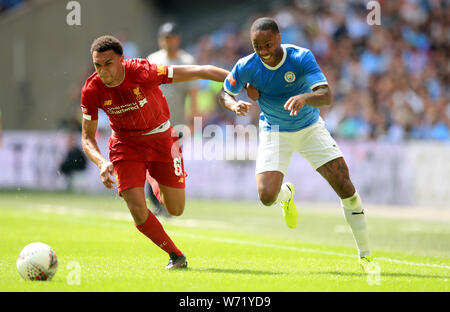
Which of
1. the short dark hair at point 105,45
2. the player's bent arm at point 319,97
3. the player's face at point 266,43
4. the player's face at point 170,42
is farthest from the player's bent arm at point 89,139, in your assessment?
the player's face at point 170,42

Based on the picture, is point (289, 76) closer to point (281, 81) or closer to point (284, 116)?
point (281, 81)

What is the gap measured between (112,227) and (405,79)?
1052cm

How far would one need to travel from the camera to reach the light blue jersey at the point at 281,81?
25.4 feet

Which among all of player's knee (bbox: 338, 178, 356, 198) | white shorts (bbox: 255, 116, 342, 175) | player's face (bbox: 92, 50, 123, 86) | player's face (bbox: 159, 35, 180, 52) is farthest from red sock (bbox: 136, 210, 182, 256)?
player's face (bbox: 159, 35, 180, 52)

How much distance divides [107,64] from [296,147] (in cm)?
230

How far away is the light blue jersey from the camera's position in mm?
7746

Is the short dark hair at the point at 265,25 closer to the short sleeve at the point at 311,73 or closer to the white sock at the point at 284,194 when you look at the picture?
the short sleeve at the point at 311,73

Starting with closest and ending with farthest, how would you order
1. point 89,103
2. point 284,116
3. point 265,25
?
point 265,25
point 89,103
point 284,116

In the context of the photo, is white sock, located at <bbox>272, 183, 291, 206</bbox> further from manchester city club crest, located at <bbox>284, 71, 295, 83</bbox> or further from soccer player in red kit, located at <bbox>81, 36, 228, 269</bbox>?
manchester city club crest, located at <bbox>284, 71, 295, 83</bbox>

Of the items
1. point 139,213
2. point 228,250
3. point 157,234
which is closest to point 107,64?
point 139,213

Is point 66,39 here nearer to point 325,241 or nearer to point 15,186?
point 15,186

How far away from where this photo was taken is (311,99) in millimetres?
7199

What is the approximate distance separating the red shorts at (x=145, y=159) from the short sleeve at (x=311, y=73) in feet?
5.48
